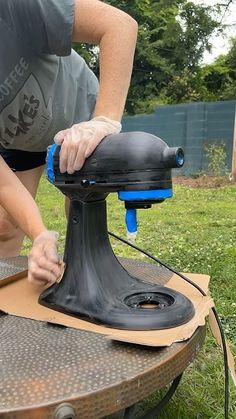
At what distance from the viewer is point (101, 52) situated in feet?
4.39

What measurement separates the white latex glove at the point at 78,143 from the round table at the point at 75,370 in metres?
0.35

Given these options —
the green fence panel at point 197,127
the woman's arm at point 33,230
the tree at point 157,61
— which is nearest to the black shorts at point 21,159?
the woman's arm at point 33,230

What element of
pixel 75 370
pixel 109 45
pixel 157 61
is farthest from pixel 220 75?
pixel 75 370

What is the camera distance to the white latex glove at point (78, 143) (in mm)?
1101

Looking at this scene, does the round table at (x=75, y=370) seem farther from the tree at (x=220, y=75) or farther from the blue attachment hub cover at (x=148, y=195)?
the tree at (x=220, y=75)

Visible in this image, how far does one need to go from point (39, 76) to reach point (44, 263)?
0.66m

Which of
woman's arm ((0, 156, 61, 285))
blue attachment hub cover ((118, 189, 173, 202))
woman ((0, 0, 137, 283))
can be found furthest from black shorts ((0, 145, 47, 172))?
blue attachment hub cover ((118, 189, 173, 202))

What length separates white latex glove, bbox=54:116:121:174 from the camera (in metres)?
1.10

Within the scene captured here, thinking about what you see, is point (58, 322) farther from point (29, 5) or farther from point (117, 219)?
point (117, 219)

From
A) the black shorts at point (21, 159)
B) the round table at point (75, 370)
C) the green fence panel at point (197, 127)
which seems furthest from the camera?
the green fence panel at point (197, 127)

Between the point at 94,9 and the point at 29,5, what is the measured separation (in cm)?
16

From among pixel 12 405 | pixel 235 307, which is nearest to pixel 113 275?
pixel 12 405

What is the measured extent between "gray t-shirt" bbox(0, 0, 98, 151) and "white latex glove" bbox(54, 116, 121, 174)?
0.33 metres

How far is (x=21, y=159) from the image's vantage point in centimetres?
202
